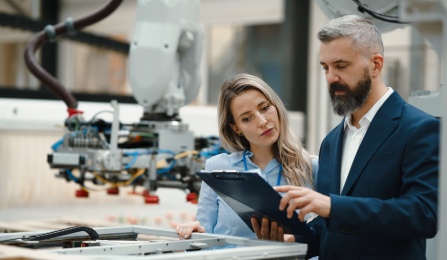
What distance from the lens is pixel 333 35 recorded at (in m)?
2.37

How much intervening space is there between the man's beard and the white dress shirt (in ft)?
0.20

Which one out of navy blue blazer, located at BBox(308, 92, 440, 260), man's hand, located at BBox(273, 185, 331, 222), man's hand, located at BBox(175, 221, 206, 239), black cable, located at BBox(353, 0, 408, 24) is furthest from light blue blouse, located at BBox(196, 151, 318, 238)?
black cable, located at BBox(353, 0, 408, 24)

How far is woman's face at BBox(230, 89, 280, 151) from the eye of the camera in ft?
8.89

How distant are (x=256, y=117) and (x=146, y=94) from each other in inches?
92.0

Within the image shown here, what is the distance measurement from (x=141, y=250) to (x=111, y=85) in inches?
477

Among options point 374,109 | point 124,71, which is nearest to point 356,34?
point 374,109

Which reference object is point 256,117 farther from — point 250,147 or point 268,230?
point 268,230

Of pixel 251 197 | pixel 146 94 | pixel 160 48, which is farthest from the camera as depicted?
pixel 146 94

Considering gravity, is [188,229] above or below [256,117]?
below

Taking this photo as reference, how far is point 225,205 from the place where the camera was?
2816mm

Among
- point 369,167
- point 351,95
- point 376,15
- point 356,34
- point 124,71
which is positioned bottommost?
point 369,167

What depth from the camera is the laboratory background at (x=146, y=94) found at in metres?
4.74

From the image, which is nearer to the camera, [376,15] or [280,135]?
[280,135]

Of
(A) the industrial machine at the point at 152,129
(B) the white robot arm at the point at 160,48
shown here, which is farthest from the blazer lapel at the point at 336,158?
(B) the white robot arm at the point at 160,48
